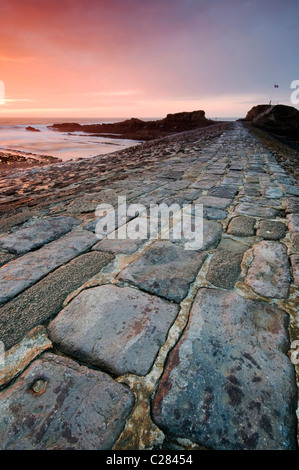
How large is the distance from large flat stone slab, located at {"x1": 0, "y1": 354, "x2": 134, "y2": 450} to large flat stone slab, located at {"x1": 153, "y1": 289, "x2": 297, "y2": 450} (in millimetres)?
166

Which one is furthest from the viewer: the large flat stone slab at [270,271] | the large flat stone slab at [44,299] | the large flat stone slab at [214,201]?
the large flat stone slab at [214,201]

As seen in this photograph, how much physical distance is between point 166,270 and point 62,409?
3.02ft

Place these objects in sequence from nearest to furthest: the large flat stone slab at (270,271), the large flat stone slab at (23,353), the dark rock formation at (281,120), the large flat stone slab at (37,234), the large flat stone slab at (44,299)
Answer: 1. the large flat stone slab at (23,353)
2. the large flat stone slab at (44,299)
3. the large flat stone slab at (270,271)
4. the large flat stone slab at (37,234)
5. the dark rock formation at (281,120)

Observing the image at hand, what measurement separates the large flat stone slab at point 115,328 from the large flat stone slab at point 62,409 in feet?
0.27

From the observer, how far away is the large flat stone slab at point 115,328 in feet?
3.09

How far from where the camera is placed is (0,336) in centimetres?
105

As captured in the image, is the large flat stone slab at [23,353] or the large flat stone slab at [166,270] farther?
the large flat stone slab at [166,270]
